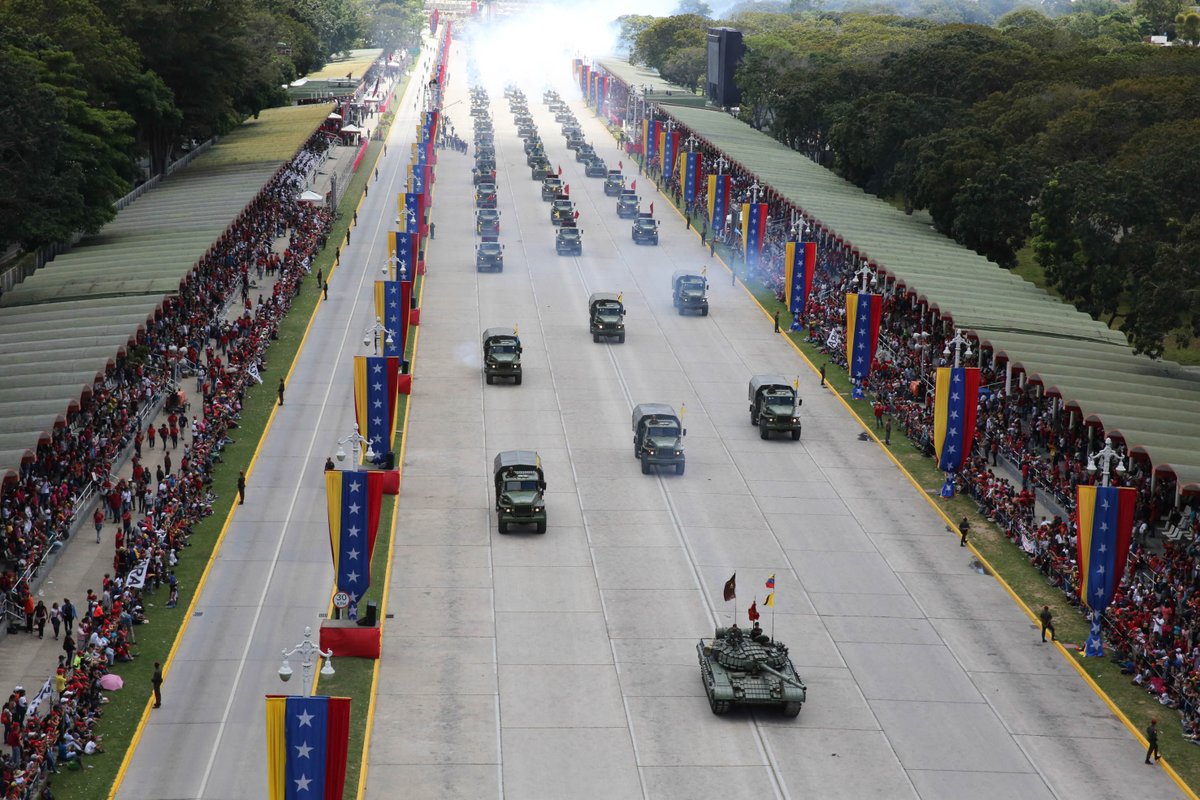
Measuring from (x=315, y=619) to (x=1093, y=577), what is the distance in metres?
21.4

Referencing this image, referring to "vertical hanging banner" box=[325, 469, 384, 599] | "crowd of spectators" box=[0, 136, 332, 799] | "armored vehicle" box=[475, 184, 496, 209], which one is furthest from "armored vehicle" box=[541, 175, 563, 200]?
"vertical hanging banner" box=[325, 469, 384, 599]

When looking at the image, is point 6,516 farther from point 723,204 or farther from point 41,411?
point 723,204

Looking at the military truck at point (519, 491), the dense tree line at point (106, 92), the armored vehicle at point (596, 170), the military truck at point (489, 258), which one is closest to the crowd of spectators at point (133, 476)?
the dense tree line at point (106, 92)

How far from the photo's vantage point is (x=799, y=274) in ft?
281

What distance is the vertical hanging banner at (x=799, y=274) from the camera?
84.2 meters

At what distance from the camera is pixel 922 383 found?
70.6 m

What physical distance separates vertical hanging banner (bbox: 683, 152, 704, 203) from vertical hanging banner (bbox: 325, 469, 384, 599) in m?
84.2

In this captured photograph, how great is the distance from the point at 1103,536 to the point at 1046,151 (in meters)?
57.6

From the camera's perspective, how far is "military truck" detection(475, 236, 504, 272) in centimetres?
10125

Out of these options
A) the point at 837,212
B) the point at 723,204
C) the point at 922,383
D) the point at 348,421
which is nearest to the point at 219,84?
the point at 723,204

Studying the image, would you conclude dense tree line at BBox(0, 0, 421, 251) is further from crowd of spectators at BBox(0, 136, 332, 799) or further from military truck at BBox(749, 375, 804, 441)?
military truck at BBox(749, 375, 804, 441)

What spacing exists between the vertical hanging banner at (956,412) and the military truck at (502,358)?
21405 millimetres

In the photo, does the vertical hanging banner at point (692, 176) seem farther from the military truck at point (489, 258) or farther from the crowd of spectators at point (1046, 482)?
the crowd of spectators at point (1046, 482)

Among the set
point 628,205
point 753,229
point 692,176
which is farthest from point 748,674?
point 628,205
